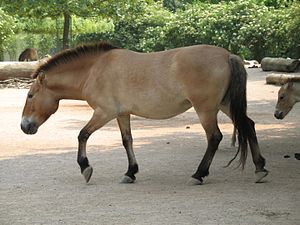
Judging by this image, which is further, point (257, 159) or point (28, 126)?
point (28, 126)

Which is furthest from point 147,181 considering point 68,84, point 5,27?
point 5,27

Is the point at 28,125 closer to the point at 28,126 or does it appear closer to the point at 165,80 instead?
the point at 28,126

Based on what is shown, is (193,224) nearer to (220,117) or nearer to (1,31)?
(220,117)

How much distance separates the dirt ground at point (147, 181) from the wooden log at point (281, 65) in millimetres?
10200

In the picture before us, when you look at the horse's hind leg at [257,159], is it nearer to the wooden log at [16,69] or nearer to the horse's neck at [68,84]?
the horse's neck at [68,84]

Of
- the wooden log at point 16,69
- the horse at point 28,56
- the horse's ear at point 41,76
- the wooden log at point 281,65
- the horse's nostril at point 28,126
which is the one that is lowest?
the horse at point 28,56

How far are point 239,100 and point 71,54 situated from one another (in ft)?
7.35

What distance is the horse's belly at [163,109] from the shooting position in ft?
26.4

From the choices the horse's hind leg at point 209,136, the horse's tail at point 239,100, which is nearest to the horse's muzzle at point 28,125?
the horse's hind leg at point 209,136

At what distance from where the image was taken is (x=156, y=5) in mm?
38719

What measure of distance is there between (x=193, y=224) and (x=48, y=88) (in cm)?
346

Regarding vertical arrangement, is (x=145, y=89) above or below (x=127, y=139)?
above

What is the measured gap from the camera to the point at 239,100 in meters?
7.82

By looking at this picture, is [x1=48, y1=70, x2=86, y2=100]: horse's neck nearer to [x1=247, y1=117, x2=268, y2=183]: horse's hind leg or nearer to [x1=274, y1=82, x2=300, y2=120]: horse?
[x1=247, y1=117, x2=268, y2=183]: horse's hind leg
